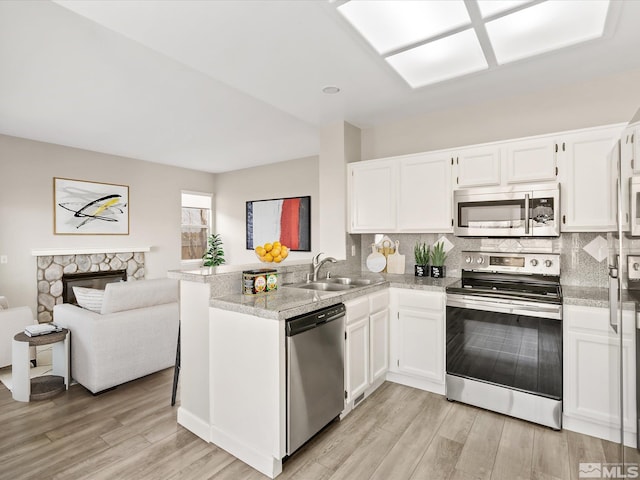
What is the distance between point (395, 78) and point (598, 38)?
1297mm

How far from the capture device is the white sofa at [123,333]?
2.84 m

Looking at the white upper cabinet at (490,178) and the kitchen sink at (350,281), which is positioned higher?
the white upper cabinet at (490,178)

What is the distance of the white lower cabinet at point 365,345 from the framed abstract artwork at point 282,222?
3376mm

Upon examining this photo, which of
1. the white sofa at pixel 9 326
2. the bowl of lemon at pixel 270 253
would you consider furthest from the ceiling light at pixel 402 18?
the white sofa at pixel 9 326

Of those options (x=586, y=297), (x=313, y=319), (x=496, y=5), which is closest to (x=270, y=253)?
(x=313, y=319)

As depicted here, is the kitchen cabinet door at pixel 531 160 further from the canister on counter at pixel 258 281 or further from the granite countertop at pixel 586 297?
the canister on counter at pixel 258 281

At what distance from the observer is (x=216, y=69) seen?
Result: 8.40 ft

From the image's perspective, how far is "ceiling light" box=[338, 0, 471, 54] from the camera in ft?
6.12

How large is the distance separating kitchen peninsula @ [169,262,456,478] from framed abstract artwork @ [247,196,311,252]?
379cm

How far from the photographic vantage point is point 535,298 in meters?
2.38

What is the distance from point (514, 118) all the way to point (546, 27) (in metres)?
1.10

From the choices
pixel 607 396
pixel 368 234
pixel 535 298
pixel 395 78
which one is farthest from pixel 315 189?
pixel 607 396

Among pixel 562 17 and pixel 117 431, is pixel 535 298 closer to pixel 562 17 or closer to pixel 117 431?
pixel 562 17

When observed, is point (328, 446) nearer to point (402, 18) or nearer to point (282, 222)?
point (402, 18)
